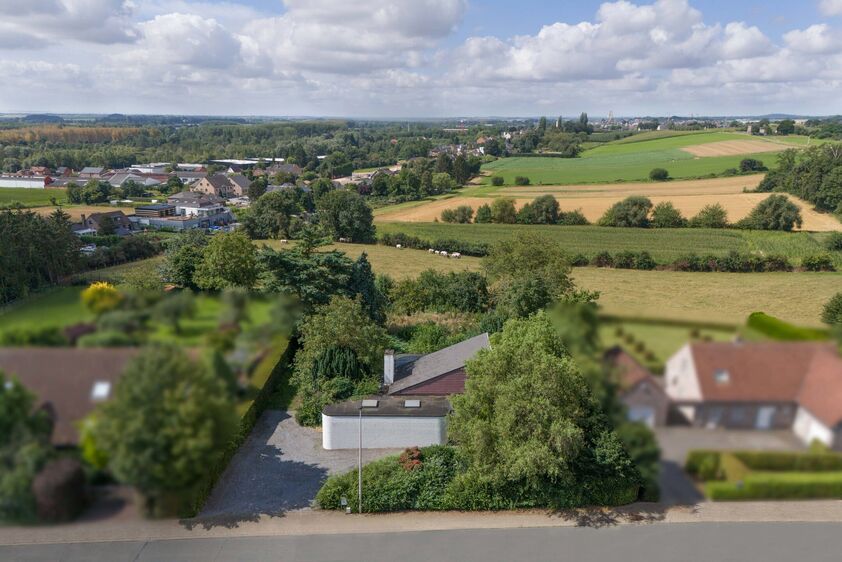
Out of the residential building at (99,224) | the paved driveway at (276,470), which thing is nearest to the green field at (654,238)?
the residential building at (99,224)

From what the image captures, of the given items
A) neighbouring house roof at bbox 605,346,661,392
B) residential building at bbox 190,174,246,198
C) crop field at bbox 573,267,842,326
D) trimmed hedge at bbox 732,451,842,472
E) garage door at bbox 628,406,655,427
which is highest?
neighbouring house roof at bbox 605,346,661,392

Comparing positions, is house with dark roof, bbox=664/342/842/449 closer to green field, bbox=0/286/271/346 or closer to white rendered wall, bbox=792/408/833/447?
white rendered wall, bbox=792/408/833/447

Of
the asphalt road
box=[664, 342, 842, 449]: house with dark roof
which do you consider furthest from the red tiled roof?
the asphalt road

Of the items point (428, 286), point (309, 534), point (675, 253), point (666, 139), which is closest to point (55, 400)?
point (309, 534)

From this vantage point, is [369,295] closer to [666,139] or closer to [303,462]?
[303,462]

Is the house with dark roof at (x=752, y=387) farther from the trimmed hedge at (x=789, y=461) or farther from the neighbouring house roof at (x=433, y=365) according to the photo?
the neighbouring house roof at (x=433, y=365)

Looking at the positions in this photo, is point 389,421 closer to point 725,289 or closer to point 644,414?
point 644,414
